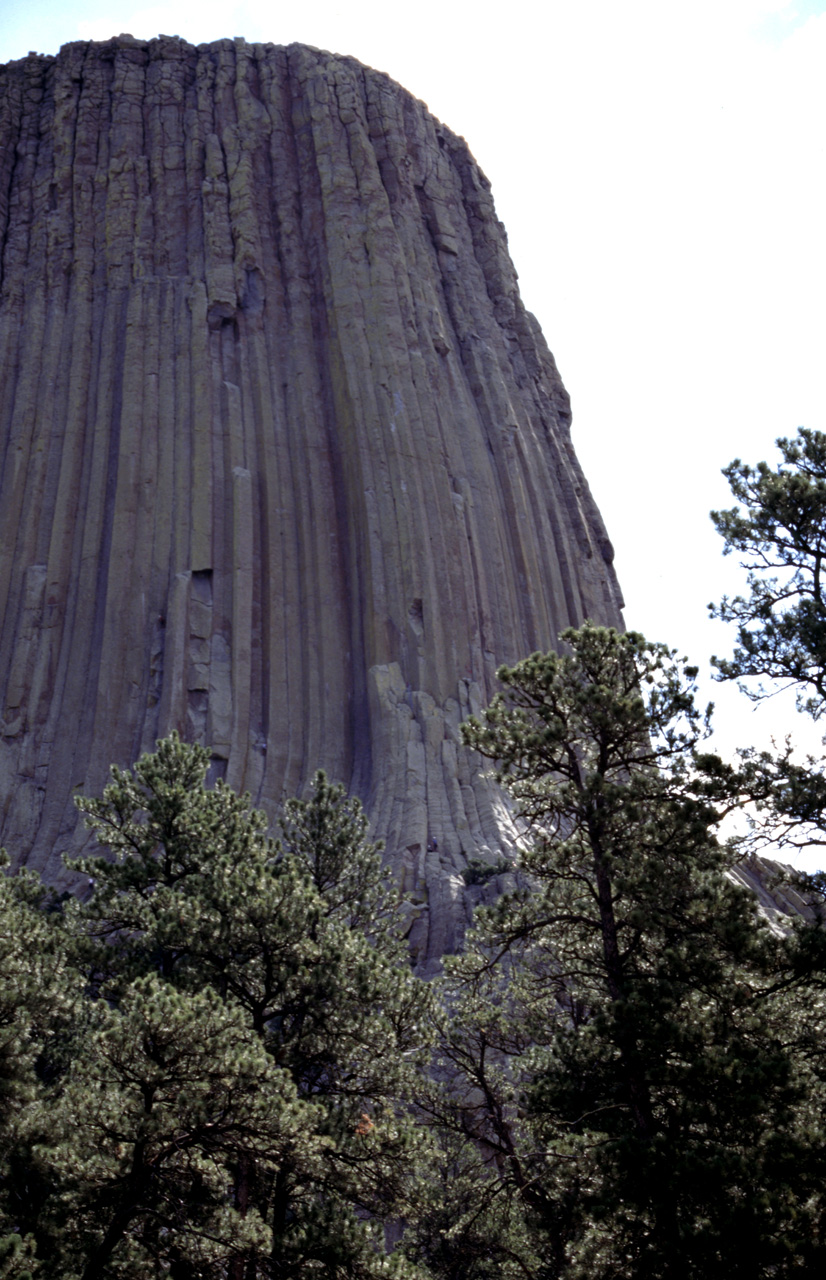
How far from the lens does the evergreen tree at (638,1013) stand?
32.2 ft

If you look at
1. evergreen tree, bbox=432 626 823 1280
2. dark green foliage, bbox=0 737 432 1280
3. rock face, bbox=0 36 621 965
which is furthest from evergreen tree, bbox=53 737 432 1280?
rock face, bbox=0 36 621 965

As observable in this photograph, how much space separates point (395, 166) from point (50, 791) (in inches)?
1024

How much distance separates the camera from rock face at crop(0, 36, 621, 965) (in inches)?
1286

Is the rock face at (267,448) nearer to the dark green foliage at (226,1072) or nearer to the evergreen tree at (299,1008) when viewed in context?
the dark green foliage at (226,1072)

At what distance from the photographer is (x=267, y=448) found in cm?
3728

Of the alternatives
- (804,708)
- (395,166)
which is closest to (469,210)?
(395,166)

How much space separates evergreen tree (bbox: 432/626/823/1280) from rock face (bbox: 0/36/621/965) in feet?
45.2

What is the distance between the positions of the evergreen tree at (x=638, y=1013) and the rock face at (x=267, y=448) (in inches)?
543

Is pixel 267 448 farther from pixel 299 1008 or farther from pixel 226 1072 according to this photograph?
pixel 226 1072

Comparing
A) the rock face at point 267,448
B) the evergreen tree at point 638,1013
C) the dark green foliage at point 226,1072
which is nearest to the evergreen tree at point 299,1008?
the dark green foliage at point 226,1072

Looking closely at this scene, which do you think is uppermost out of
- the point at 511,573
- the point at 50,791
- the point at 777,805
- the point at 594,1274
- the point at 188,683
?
the point at 511,573

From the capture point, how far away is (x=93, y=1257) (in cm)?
1051

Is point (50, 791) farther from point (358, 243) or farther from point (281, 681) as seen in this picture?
point (358, 243)

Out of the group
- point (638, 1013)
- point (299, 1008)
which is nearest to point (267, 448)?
point (299, 1008)
